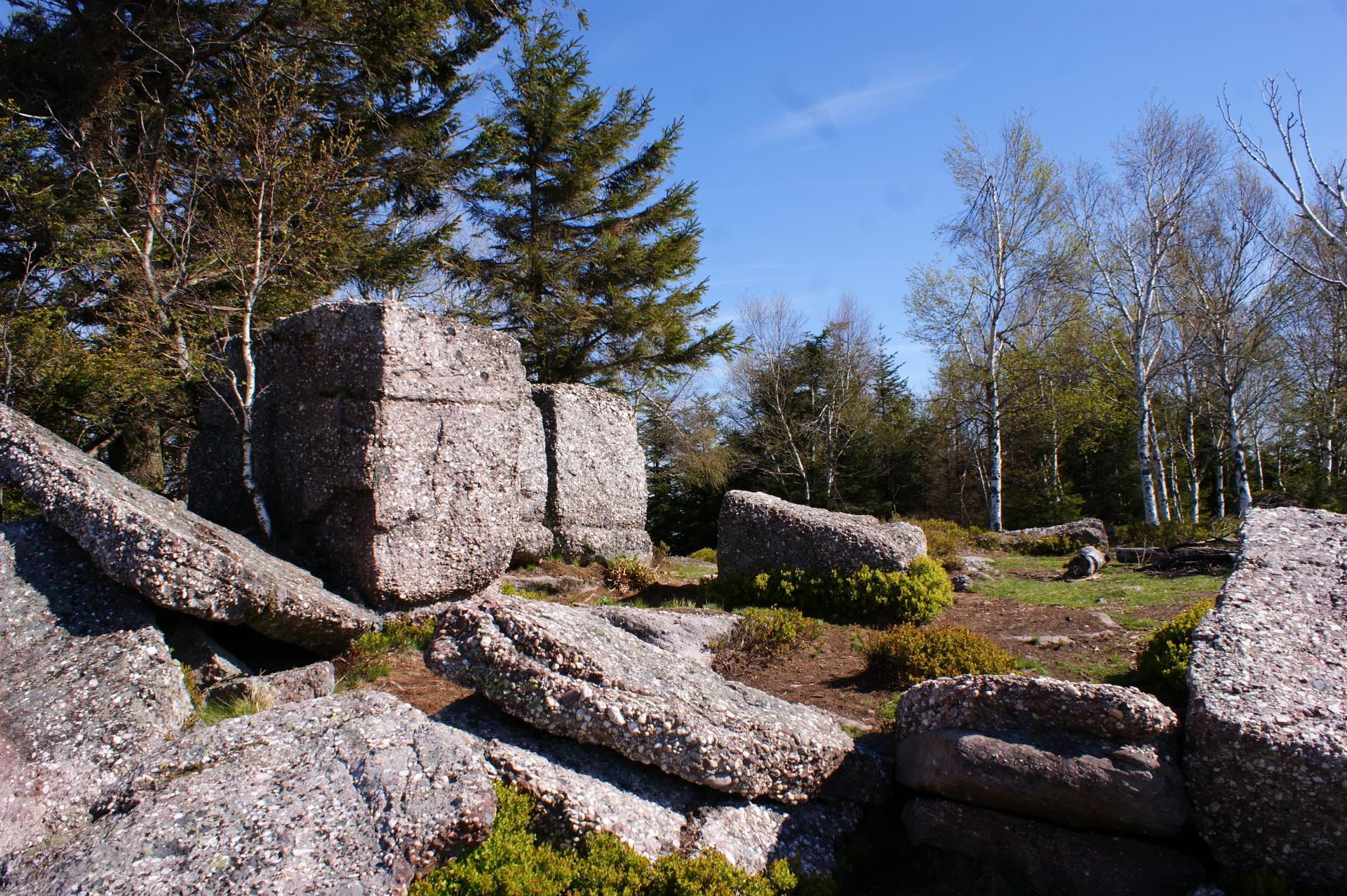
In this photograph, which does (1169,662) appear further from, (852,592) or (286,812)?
(286,812)

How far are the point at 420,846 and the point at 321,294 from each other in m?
12.2

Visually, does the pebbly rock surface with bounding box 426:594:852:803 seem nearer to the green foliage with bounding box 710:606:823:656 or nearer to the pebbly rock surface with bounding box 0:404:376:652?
the pebbly rock surface with bounding box 0:404:376:652

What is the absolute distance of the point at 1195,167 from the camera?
65.4ft

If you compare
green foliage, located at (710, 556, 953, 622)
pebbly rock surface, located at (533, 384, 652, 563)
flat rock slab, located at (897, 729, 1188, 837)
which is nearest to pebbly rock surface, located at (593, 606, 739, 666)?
green foliage, located at (710, 556, 953, 622)

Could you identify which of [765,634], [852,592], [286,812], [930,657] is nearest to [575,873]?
[286,812]

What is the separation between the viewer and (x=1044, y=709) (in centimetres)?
427

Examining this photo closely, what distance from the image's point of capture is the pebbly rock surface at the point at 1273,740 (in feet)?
11.3

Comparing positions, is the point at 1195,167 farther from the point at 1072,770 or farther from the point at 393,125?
the point at 1072,770

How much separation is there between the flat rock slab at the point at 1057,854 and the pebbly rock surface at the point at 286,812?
2.40 metres

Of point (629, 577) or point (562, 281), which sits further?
point (562, 281)

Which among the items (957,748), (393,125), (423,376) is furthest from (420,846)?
(393,125)

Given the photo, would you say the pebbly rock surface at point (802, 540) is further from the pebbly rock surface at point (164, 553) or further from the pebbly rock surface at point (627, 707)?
the pebbly rock surface at point (164, 553)

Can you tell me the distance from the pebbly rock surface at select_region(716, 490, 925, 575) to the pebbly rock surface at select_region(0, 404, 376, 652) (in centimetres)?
507

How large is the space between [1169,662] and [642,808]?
3833 millimetres
